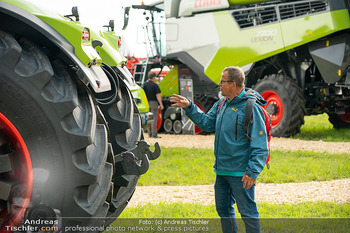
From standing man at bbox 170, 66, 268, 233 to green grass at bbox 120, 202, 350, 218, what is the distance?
1254mm

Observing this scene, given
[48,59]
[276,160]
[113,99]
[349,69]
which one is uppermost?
[48,59]

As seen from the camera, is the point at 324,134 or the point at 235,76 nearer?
the point at 235,76

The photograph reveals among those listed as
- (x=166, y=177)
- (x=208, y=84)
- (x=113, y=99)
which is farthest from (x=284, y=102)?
(x=113, y=99)

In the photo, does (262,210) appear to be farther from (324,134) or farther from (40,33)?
(324,134)

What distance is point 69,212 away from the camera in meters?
2.73

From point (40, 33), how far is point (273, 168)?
574cm

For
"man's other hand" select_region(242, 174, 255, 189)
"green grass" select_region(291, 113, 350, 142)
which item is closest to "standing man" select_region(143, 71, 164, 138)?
"green grass" select_region(291, 113, 350, 142)

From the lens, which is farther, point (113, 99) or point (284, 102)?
point (284, 102)

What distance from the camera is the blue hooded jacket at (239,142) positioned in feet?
12.0

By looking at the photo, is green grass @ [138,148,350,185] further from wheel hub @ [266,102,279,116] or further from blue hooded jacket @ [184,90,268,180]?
blue hooded jacket @ [184,90,268,180]

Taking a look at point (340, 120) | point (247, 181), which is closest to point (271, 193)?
point (247, 181)

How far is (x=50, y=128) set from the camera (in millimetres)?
2666

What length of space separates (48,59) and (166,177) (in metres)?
4.81

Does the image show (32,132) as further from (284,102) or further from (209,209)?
(284,102)
